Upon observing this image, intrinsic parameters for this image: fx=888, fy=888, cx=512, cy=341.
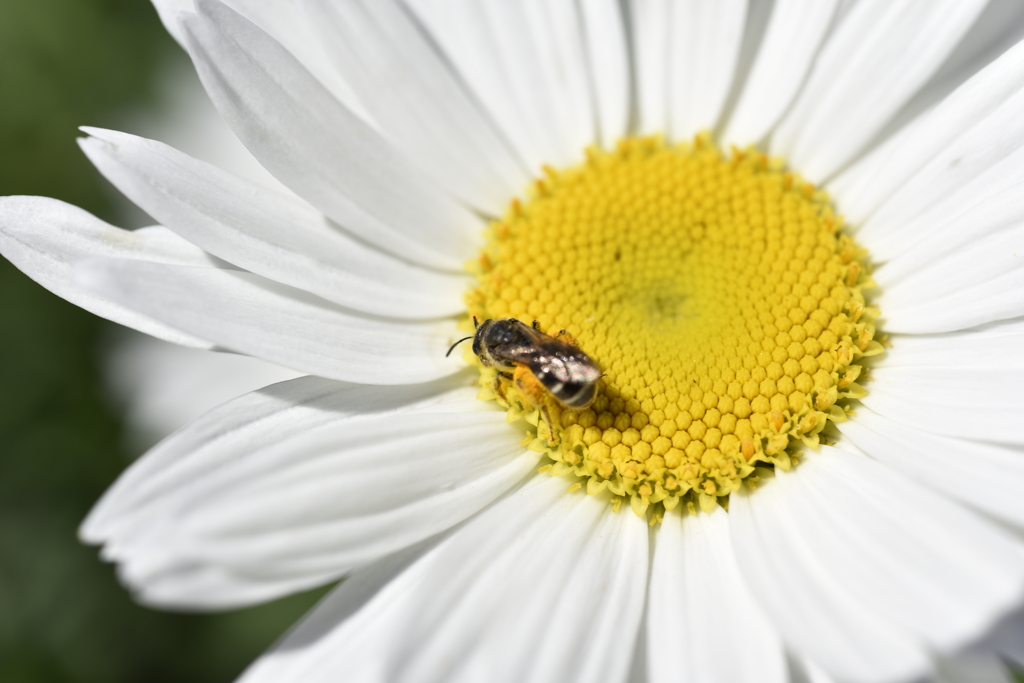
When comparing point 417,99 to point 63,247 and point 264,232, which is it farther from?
point 63,247

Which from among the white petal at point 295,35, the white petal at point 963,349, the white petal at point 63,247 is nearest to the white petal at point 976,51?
the white petal at point 963,349

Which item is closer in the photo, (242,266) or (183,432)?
(183,432)

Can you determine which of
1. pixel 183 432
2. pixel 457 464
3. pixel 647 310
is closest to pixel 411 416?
pixel 457 464

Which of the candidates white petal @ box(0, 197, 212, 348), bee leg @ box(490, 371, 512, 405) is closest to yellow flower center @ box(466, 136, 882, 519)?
bee leg @ box(490, 371, 512, 405)

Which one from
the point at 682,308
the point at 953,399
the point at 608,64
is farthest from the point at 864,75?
the point at 953,399

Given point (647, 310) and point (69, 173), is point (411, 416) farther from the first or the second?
point (69, 173)

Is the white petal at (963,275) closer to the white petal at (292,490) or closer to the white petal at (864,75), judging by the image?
the white petal at (864,75)
